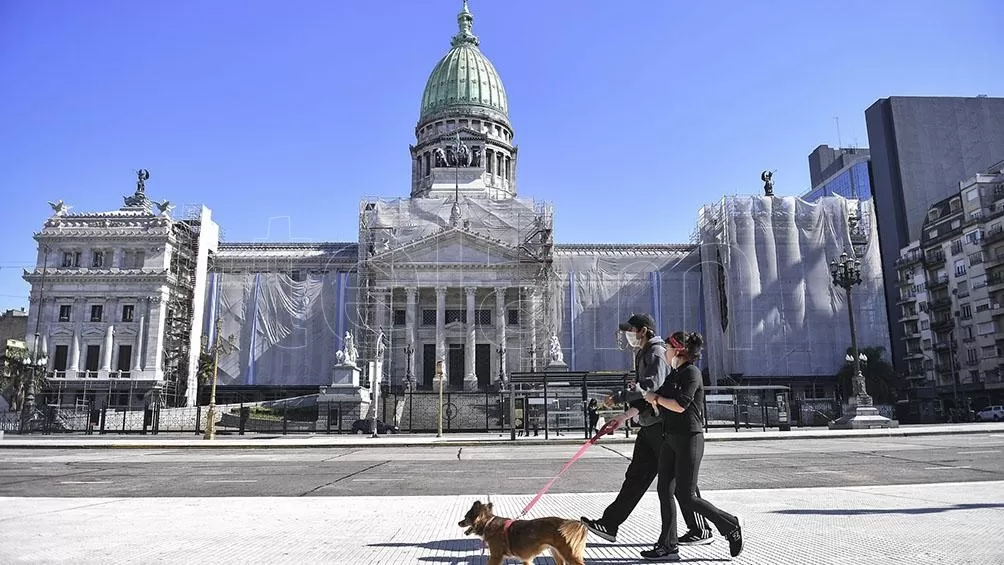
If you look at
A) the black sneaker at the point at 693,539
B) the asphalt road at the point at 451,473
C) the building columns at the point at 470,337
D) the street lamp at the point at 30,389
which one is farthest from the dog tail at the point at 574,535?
the building columns at the point at 470,337

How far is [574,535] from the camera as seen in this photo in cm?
Answer: 444

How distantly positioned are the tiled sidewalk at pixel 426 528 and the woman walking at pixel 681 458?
0.69ft

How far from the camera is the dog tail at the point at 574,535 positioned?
4.39 meters

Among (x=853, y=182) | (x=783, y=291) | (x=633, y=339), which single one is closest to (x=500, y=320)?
(x=783, y=291)

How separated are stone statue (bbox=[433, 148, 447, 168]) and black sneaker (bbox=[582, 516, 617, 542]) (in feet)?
244

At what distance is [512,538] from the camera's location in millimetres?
4531

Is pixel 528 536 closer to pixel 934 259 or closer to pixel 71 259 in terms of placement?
pixel 71 259

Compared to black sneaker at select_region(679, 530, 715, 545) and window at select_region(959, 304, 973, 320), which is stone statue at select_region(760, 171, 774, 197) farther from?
black sneaker at select_region(679, 530, 715, 545)

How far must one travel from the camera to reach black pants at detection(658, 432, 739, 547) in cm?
545

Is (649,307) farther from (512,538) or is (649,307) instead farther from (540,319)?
(512,538)

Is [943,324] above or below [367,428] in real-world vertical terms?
above

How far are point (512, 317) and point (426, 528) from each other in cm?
5460

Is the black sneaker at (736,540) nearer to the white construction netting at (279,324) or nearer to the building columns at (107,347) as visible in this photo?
the white construction netting at (279,324)

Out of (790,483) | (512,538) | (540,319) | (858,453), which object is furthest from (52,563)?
(540,319)
